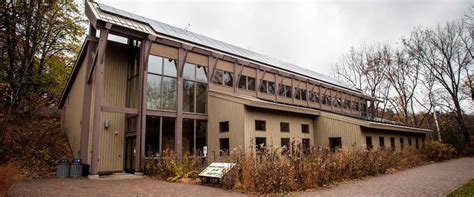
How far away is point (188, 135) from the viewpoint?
53.2 ft

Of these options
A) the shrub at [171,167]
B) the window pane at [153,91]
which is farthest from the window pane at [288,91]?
the shrub at [171,167]

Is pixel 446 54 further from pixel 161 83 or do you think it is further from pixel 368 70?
pixel 161 83

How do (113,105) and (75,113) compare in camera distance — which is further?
(75,113)

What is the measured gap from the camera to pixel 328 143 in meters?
18.9

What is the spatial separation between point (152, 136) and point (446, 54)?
30542 mm

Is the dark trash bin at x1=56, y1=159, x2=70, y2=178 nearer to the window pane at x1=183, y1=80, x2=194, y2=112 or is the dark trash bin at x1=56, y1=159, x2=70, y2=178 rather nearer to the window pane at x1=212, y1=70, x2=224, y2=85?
the window pane at x1=183, y1=80, x2=194, y2=112

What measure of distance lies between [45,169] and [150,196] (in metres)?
8.24

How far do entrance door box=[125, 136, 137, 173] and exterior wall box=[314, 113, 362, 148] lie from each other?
1154 cm

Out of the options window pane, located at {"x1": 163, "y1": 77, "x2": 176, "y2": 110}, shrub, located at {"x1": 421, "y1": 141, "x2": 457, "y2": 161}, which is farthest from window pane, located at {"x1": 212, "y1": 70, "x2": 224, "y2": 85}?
shrub, located at {"x1": 421, "y1": 141, "x2": 457, "y2": 161}

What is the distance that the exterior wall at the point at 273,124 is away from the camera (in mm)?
15297

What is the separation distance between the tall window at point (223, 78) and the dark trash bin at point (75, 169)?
8391 mm

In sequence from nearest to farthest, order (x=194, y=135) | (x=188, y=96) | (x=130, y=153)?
(x=130, y=153), (x=194, y=135), (x=188, y=96)

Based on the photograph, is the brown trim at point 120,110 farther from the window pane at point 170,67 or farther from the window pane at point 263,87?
the window pane at point 263,87

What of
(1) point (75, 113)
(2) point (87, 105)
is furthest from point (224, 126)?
(1) point (75, 113)
